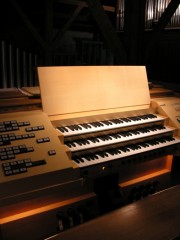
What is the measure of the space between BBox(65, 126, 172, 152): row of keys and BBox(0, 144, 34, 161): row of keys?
407mm

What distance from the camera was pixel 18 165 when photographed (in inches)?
79.9

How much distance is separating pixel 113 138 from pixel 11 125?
3.26 feet

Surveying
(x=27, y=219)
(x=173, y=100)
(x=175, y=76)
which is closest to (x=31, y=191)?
(x=27, y=219)

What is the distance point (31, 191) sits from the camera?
2006 millimetres

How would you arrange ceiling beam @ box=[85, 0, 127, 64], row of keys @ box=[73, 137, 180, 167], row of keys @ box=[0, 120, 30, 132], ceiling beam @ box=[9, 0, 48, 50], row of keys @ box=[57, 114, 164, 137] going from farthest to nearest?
ceiling beam @ box=[9, 0, 48, 50], ceiling beam @ box=[85, 0, 127, 64], row of keys @ box=[57, 114, 164, 137], row of keys @ box=[73, 137, 180, 167], row of keys @ box=[0, 120, 30, 132]

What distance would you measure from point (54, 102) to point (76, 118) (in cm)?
28

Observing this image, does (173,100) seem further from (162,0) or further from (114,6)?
(114,6)

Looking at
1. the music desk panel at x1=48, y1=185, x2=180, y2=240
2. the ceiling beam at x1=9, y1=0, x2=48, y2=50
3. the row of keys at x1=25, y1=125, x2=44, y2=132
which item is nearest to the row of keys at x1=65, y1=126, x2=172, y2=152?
the row of keys at x1=25, y1=125, x2=44, y2=132

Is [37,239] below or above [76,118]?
below

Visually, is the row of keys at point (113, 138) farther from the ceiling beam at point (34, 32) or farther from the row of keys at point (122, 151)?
the ceiling beam at point (34, 32)

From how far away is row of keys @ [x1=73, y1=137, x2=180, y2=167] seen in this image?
93.1 inches

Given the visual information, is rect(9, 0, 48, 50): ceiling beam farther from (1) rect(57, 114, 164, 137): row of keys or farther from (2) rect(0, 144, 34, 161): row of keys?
(2) rect(0, 144, 34, 161): row of keys


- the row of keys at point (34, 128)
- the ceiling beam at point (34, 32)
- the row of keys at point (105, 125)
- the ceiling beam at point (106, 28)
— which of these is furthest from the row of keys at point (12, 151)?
the ceiling beam at point (34, 32)

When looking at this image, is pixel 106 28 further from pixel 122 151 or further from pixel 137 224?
pixel 137 224
